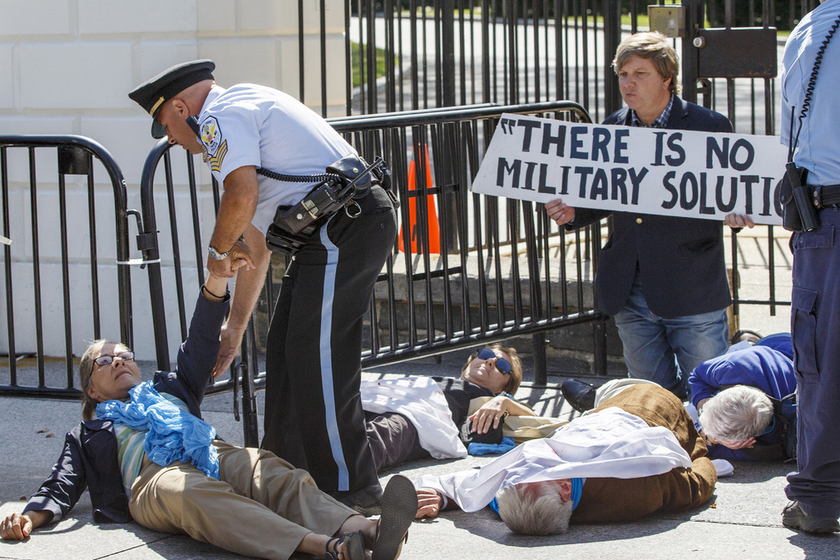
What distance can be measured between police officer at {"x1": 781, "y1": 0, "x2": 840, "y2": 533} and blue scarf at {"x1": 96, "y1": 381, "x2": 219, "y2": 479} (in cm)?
204

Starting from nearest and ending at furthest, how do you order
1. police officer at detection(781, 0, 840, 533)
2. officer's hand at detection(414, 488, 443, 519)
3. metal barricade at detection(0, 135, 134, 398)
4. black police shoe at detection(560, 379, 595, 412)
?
police officer at detection(781, 0, 840, 533) → officer's hand at detection(414, 488, 443, 519) → black police shoe at detection(560, 379, 595, 412) → metal barricade at detection(0, 135, 134, 398)

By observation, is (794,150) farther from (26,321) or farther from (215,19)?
(26,321)

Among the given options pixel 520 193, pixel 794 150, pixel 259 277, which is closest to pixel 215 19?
pixel 520 193

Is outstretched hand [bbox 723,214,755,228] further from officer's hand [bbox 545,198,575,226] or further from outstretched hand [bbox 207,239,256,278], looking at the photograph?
outstretched hand [bbox 207,239,256,278]

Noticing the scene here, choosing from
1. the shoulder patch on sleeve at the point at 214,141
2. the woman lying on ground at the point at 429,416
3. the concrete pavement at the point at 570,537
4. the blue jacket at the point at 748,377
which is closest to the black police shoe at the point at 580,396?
the woman lying on ground at the point at 429,416

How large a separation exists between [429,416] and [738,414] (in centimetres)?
130

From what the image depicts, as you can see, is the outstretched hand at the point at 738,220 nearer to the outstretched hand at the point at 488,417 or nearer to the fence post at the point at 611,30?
the fence post at the point at 611,30

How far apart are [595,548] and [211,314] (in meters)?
1.65

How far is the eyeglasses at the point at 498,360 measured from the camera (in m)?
4.86

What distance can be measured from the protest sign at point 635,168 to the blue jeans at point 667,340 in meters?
0.46

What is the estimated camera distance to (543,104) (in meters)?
5.25

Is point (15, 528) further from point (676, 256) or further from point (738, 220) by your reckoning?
point (738, 220)

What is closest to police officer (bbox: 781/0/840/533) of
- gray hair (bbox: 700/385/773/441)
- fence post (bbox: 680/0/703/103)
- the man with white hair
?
the man with white hair

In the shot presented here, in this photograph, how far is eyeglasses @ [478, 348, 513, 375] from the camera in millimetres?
4863
